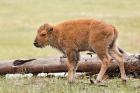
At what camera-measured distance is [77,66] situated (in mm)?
12508

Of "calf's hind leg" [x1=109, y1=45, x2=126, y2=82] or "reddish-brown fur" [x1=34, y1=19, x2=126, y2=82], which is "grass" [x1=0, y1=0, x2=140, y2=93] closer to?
"calf's hind leg" [x1=109, y1=45, x2=126, y2=82]

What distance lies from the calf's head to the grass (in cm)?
77

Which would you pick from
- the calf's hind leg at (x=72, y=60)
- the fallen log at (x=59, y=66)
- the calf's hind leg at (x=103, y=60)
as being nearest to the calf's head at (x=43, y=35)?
the calf's hind leg at (x=72, y=60)

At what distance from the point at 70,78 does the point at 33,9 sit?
33844mm

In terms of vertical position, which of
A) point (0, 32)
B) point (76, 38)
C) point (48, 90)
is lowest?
point (48, 90)

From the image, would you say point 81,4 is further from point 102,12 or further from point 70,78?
point 70,78

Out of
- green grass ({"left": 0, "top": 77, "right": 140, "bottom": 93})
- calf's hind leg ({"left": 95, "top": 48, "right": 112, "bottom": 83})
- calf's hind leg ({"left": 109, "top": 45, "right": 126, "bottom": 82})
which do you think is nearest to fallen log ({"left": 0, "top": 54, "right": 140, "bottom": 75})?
green grass ({"left": 0, "top": 77, "right": 140, "bottom": 93})

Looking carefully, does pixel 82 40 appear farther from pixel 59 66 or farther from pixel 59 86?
pixel 59 66

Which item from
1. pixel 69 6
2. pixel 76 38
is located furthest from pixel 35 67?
pixel 69 6

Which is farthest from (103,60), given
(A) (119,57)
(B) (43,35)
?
(B) (43,35)

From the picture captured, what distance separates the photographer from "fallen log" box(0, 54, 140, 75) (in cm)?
1266

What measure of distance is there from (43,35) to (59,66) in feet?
3.00

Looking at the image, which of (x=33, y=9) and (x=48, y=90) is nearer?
(x=48, y=90)

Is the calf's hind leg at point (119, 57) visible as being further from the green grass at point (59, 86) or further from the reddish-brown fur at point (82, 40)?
the green grass at point (59, 86)
